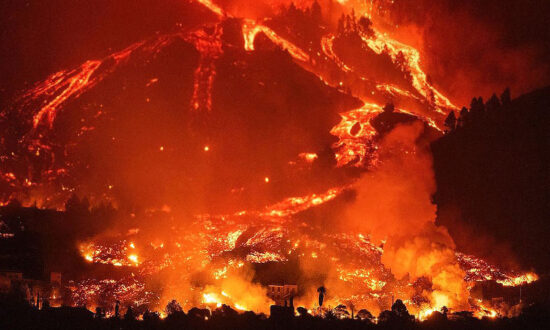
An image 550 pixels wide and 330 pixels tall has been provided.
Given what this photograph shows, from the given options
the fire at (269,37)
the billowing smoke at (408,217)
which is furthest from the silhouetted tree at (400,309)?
the fire at (269,37)

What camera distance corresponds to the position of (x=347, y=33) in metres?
85.6

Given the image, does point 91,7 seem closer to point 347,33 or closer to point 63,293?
point 347,33

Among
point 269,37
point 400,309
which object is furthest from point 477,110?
point 269,37

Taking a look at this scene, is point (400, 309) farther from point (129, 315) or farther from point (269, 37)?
point (269, 37)

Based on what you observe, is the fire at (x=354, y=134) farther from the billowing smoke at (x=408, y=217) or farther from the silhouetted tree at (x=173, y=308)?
the silhouetted tree at (x=173, y=308)

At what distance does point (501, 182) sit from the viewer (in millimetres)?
44594

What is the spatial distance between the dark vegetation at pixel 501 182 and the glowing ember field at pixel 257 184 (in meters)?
1.84

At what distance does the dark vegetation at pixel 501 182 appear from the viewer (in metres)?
41.1

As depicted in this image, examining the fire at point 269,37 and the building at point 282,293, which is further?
the fire at point 269,37

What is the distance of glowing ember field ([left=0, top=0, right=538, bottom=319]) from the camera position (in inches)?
1485

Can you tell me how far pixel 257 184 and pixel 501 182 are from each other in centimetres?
2082

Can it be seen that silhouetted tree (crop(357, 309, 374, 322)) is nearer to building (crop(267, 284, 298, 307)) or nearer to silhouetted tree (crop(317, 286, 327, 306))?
silhouetted tree (crop(317, 286, 327, 306))

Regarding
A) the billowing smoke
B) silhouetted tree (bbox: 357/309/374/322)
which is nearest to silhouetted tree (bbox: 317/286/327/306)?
silhouetted tree (bbox: 357/309/374/322)

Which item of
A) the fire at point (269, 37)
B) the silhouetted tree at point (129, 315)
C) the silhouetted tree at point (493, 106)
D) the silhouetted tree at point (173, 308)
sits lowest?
the silhouetted tree at point (129, 315)
